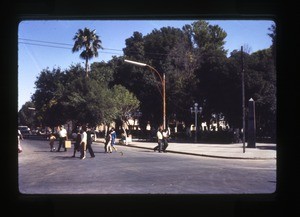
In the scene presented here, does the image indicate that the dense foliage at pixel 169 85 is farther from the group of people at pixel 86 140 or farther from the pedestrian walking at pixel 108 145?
the group of people at pixel 86 140

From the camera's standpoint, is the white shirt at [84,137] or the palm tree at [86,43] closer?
the white shirt at [84,137]

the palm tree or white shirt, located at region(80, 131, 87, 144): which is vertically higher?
the palm tree

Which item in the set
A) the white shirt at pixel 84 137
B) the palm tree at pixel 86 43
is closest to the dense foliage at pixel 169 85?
the palm tree at pixel 86 43

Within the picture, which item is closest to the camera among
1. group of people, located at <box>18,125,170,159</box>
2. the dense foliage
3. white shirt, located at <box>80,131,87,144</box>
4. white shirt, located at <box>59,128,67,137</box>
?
white shirt, located at <box>80,131,87,144</box>

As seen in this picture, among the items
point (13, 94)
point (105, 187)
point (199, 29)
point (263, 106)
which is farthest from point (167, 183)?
point (199, 29)

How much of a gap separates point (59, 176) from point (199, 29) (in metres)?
44.9

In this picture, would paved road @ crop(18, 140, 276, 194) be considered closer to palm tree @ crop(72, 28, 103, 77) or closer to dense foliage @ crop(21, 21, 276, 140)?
dense foliage @ crop(21, 21, 276, 140)

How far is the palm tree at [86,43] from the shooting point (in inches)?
1377

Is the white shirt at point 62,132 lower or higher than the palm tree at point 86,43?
lower

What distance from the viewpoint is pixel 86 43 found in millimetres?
35656

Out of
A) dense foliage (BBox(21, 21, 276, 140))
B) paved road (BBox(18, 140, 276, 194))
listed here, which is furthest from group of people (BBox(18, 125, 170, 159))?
dense foliage (BBox(21, 21, 276, 140))

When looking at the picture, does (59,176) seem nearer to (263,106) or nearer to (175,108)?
(263,106)

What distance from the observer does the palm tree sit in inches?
1377

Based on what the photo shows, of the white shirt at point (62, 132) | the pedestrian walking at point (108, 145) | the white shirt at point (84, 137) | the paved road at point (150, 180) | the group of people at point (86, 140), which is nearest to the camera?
the paved road at point (150, 180)
